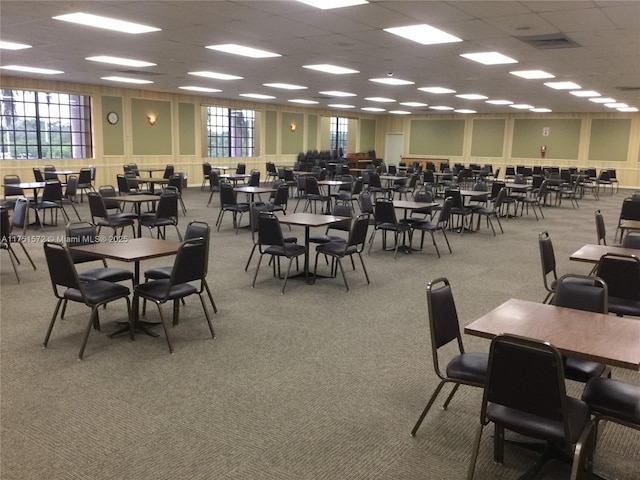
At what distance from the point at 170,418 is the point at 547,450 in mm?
2154

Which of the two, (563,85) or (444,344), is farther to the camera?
(563,85)

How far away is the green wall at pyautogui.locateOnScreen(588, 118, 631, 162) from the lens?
A: 21.8 metres

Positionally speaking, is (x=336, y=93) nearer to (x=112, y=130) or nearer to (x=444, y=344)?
(x=112, y=130)

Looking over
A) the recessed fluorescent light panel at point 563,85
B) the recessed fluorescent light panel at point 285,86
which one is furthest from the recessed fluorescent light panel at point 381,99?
the recessed fluorescent light panel at point 563,85

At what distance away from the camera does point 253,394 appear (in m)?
3.60

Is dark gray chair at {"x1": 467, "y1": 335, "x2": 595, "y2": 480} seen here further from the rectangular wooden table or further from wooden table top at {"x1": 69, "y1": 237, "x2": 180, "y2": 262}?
the rectangular wooden table

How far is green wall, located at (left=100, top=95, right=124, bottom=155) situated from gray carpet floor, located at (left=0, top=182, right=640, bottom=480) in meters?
10.7

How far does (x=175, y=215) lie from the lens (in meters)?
8.30

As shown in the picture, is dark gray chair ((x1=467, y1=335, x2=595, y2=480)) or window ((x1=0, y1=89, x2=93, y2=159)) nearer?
dark gray chair ((x1=467, y1=335, x2=595, y2=480))

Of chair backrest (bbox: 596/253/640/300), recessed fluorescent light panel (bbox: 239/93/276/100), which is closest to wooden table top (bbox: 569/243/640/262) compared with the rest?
chair backrest (bbox: 596/253/640/300)

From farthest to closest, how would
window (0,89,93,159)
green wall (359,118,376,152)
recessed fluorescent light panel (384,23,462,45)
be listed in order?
1. green wall (359,118,376,152)
2. window (0,89,93,159)
3. recessed fluorescent light panel (384,23,462,45)

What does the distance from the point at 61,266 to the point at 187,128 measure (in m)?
15.2

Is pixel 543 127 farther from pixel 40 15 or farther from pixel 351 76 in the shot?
pixel 40 15

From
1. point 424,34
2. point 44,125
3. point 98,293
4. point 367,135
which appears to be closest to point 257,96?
point 44,125
